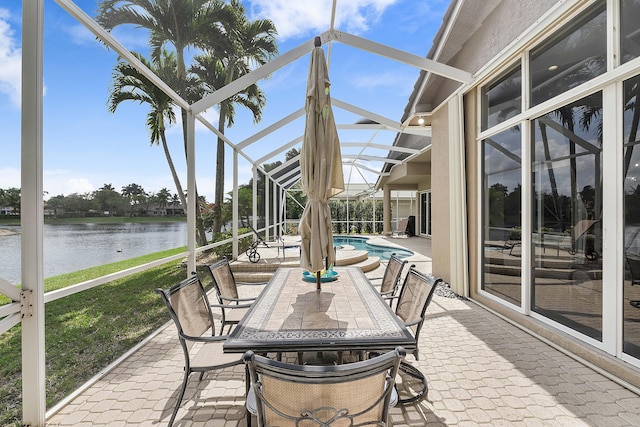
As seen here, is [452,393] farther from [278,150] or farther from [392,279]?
[278,150]

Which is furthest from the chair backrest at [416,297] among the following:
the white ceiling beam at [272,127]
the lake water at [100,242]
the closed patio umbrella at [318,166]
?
the white ceiling beam at [272,127]

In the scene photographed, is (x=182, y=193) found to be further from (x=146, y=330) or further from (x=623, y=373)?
(x=623, y=373)

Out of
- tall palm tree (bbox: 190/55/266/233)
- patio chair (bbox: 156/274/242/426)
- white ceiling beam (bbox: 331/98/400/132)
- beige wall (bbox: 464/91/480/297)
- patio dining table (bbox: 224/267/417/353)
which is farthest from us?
tall palm tree (bbox: 190/55/266/233)

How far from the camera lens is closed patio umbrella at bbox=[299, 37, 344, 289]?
2.76 meters

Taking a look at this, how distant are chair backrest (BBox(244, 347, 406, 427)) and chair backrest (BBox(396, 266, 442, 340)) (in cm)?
122

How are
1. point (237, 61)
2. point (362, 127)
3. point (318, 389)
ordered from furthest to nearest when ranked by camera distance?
point (237, 61) → point (362, 127) → point (318, 389)

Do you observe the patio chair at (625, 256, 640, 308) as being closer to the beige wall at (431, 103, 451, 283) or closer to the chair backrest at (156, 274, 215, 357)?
the beige wall at (431, 103, 451, 283)

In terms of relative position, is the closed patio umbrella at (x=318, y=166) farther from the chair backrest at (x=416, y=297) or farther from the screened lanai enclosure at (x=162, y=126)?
the screened lanai enclosure at (x=162, y=126)

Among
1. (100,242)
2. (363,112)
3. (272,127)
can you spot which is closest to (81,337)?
(100,242)

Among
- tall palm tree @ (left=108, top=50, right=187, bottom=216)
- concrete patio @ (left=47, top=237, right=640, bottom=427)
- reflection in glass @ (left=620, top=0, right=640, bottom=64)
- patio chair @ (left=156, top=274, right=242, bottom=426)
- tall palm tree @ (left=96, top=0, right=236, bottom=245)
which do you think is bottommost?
concrete patio @ (left=47, top=237, right=640, bottom=427)

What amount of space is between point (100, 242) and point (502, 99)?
6.54 m

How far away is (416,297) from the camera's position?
108 inches

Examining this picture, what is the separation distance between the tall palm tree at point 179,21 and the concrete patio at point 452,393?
725 cm

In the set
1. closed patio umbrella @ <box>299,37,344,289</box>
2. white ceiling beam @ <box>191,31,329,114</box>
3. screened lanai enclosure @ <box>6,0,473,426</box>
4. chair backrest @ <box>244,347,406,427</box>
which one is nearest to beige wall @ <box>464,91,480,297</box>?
screened lanai enclosure @ <box>6,0,473,426</box>
